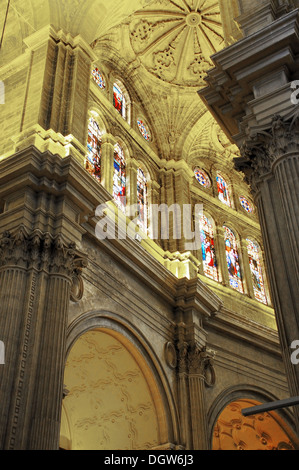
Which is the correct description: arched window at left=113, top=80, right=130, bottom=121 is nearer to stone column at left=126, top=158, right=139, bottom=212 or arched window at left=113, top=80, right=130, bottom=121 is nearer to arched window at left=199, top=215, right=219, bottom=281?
stone column at left=126, top=158, right=139, bottom=212

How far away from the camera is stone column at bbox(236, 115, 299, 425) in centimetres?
634

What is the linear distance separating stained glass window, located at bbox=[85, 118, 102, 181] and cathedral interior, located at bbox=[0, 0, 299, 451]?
0.07 metres

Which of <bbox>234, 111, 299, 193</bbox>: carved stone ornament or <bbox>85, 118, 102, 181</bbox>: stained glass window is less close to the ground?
<bbox>85, 118, 102, 181</bbox>: stained glass window

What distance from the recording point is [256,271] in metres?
19.5

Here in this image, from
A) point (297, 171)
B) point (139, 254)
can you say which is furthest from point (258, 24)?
point (139, 254)

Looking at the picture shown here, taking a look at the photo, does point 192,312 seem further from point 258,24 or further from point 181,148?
point 258,24

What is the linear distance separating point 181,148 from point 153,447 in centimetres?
988

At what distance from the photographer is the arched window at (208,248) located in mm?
17609

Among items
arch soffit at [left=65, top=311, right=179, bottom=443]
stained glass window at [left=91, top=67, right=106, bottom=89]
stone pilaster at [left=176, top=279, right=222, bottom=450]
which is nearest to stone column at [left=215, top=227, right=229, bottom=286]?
stone pilaster at [left=176, top=279, right=222, bottom=450]

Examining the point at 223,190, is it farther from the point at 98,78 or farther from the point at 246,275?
the point at 98,78

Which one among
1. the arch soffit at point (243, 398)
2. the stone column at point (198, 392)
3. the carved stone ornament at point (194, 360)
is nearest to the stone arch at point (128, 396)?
the stone column at point (198, 392)

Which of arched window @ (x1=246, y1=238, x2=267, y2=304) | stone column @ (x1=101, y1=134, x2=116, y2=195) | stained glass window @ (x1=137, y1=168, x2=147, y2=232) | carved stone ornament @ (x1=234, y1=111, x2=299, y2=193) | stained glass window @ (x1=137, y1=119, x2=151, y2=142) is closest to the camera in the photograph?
carved stone ornament @ (x1=234, y1=111, x2=299, y2=193)

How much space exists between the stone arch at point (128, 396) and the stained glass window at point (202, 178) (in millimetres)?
8690

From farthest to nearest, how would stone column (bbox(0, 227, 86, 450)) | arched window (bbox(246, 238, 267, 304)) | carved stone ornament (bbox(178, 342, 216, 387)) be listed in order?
arched window (bbox(246, 238, 267, 304)), carved stone ornament (bbox(178, 342, 216, 387)), stone column (bbox(0, 227, 86, 450))
